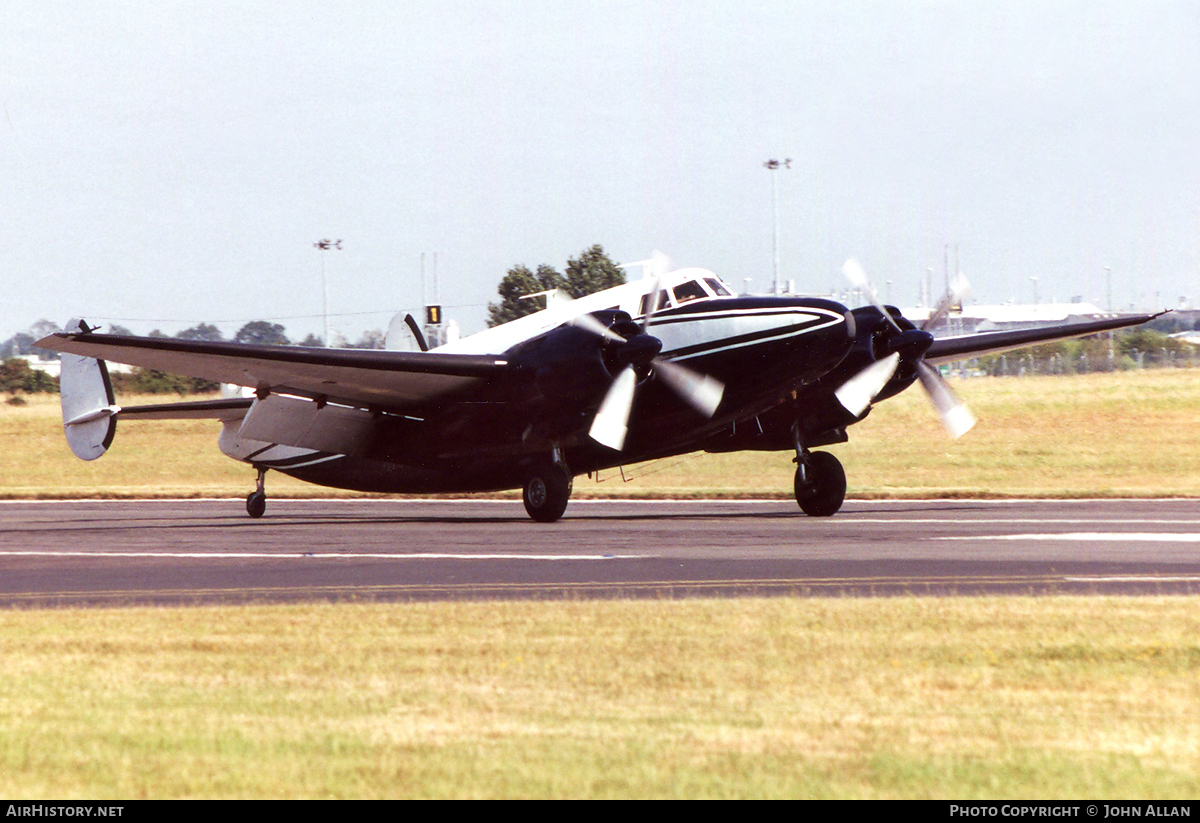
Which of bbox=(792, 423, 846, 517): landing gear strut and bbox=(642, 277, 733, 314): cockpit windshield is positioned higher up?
bbox=(642, 277, 733, 314): cockpit windshield

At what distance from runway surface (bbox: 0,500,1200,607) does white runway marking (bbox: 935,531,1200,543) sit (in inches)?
2.4

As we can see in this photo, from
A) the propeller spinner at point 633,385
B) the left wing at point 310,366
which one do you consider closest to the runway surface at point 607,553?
the propeller spinner at point 633,385

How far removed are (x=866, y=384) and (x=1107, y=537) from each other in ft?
18.4

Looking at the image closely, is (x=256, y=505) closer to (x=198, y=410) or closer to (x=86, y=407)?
(x=198, y=410)

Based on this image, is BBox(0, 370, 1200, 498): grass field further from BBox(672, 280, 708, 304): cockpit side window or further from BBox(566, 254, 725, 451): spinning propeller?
BBox(566, 254, 725, 451): spinning propeller

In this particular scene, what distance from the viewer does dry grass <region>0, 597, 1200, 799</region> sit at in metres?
6.56

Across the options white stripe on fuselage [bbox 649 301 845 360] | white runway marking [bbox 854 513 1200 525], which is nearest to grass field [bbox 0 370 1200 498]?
white runway marking [bbox 854 513 1200 525]

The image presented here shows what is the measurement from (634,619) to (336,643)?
2.76 meters

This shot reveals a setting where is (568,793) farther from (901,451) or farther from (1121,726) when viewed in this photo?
(901,451)

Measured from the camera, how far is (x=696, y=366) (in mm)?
24078

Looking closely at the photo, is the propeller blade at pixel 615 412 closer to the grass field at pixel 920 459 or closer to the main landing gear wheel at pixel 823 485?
the main landing gear wheel at pixel 823 485

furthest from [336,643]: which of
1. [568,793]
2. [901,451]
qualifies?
[901,451]

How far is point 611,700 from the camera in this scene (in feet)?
28.0

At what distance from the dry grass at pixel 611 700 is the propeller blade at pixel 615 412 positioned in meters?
10.6
